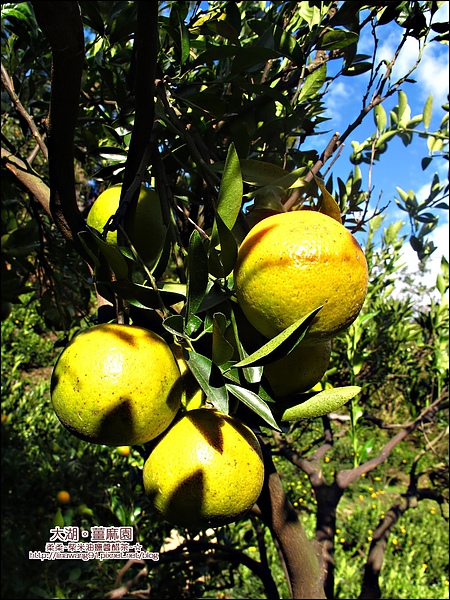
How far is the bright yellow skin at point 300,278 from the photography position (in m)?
0.54

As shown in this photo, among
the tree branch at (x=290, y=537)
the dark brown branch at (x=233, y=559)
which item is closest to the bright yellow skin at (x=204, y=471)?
the tree branch at (x=290, y=537)

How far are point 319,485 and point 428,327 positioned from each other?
2.92ft

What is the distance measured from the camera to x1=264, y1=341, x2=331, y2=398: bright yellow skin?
63 cm

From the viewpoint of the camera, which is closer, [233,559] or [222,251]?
[222,251]

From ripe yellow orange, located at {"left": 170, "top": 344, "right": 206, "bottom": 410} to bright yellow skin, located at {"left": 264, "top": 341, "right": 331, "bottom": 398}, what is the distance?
107mm

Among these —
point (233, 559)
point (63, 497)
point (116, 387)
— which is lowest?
point (63, 497)

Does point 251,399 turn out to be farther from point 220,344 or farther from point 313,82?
point 313,82

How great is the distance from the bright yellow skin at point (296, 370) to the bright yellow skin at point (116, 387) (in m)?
0.13

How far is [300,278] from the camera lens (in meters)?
0.54

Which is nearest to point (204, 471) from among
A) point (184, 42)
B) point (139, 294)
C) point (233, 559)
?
point (139, 294)

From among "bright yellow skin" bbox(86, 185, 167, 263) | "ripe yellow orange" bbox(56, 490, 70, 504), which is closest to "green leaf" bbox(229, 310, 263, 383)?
"bright yellow skin" bbox(86, 185, 167, 263)

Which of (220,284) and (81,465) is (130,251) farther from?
(81,465)

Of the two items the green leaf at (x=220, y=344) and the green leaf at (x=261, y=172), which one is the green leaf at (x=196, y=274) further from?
the green leaf at (x=261, y=172)

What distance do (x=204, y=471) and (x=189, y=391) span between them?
119 mm
